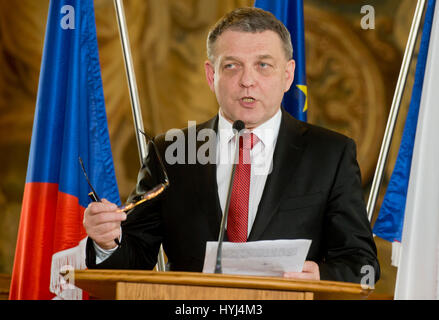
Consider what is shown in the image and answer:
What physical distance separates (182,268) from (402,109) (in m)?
2.23

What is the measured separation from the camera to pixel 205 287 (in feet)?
4.57

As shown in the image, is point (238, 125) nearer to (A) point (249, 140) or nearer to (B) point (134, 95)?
(A) point (249, 140)

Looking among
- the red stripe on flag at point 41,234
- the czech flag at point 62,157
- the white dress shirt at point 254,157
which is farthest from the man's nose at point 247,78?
the red stripe on flag at point 41,234

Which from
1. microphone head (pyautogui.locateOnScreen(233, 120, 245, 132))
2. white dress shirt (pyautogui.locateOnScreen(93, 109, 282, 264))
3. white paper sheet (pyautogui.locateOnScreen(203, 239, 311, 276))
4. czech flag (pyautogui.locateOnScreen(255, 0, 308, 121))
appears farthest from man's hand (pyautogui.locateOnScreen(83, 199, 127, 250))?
czech flag (pyautogui.locateOnScreen(255, 0, 308, 121))

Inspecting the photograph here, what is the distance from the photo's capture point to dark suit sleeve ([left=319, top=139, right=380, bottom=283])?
2.04m

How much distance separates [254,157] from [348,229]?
0.49 meters

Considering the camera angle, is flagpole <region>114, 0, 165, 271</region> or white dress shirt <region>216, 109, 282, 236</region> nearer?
white dress shirt <region>216, 109, 282, 236</region>

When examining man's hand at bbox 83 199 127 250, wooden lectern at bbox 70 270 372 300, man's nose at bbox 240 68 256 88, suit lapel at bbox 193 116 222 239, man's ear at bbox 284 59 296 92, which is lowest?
wooden lectern at bbox 70 270 372 300

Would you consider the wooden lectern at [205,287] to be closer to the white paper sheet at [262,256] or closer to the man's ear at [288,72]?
the white paper sheet at [262,256]

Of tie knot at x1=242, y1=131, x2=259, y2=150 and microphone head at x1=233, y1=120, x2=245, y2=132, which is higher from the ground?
tie knot at x1=242, y1=131, x2=259, y2=150

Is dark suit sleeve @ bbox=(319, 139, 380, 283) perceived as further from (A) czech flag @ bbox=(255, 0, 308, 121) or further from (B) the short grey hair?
(A) czech flag @ bbox=(255, 0, 308, 121)

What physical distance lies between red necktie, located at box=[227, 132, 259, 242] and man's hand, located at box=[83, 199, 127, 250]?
1.65 feet

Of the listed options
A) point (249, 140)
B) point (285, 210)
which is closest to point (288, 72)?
point (249, 140)

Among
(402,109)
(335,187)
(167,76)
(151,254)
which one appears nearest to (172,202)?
(151,254)
